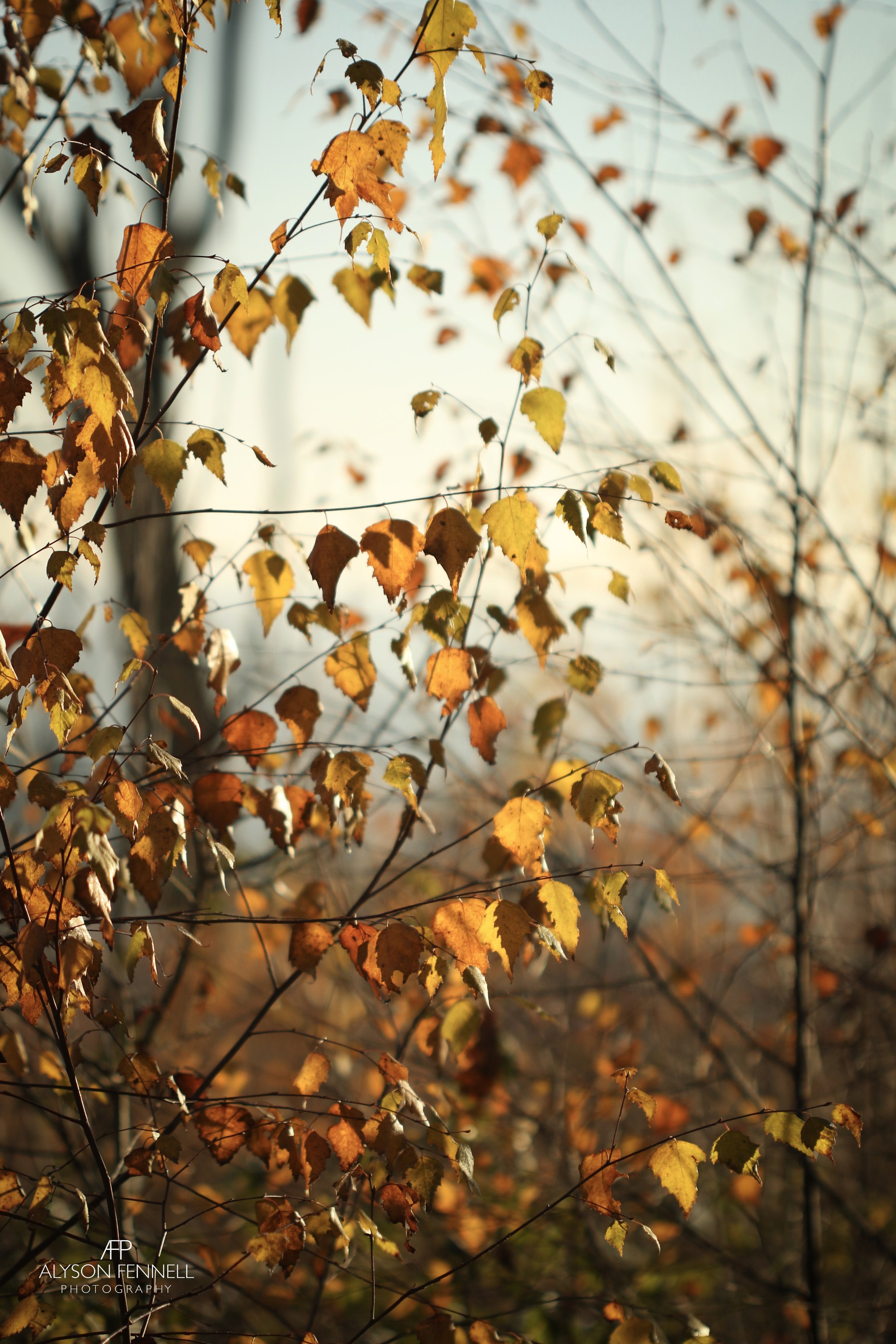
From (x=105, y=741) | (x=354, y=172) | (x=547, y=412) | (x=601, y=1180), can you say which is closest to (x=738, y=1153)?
Result: (x=601, y=1180)

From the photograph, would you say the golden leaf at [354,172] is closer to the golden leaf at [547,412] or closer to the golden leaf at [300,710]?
the golden leaf at [547,412]

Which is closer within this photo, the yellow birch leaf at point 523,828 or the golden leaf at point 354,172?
the golden leaf at point 354,172

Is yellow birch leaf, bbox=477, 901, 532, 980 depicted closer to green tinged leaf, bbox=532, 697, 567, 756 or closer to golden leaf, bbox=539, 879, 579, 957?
golden leaf, bbox=539, 879, 579, 957

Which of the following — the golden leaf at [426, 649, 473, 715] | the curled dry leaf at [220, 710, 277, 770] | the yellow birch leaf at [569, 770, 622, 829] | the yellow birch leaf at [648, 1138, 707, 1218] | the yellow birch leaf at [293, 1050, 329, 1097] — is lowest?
the yellow birch leaf at [648, 1138, 707, 1218]

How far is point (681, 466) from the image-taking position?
2965 mm

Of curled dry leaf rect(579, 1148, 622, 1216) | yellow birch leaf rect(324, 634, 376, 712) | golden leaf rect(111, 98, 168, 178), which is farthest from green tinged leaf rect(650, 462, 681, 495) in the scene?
curled dry leaf rect(579, 1148, 622, 1216)

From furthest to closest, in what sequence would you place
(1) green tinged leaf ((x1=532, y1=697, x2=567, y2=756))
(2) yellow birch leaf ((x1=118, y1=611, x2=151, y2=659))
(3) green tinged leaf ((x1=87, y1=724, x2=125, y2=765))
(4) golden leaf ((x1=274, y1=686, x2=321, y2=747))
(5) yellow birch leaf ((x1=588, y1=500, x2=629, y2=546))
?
(1) green tinged leaf ((x1=532, y1=697, x2=567, y2=756)) → (2) yellow birch leaf ((x1=118, y1=611, x2=151, y2=659)) → (4) golden leaf ((x1=274, y1=686, x2=321, y2=747)) → (5) yellow birch leaf ((x1=588, y1=500, x2=629, y2=546)) → (3) green tinged leaf ((x1=87, y1=724, x2=125, y2=765))

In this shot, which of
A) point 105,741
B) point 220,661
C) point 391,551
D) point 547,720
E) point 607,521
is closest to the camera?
point 105,741

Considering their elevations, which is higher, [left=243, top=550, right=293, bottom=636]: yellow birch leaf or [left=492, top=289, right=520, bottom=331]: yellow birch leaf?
[left=492, top=289, right=520, bottom=331]: yellow birch leaf

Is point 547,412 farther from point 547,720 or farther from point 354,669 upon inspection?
point 547,720

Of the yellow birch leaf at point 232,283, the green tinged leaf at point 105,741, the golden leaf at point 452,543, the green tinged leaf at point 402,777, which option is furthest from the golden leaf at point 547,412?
the green tinged leaf at point 105,741

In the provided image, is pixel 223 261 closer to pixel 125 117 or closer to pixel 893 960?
pixel 125 117

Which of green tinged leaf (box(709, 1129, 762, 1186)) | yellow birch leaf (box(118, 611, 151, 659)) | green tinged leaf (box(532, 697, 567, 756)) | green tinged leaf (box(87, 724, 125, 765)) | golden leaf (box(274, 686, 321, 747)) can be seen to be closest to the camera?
green tinged leaf (box(87, 724, 125, 765))

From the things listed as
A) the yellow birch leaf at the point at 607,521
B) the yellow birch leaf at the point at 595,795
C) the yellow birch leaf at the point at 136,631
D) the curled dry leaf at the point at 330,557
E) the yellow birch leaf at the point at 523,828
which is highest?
the yellow birch leaf at the point at 607,521
